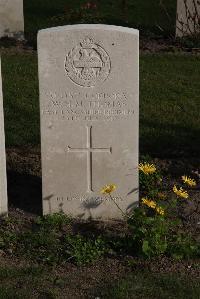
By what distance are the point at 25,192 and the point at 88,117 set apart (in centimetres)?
117

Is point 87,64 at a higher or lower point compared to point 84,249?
higher

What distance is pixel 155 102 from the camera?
348 inches

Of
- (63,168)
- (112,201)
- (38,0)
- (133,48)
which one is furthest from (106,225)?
(38,0)

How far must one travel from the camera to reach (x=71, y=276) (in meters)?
4.79

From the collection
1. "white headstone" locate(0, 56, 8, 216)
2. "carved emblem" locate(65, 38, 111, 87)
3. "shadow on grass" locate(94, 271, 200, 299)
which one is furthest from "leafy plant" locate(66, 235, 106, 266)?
"carved emblem" locate(65, 38, 111, 87)

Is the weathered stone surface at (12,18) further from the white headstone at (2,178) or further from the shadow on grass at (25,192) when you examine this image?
the white headstone at (2,178)

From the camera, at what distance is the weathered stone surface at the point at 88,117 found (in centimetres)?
523

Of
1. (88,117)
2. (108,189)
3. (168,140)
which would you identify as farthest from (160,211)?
(168,140)

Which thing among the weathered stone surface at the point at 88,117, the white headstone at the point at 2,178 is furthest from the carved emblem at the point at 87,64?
the white headstone at the point at 2,178

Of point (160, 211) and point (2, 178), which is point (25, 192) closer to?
point (2, 178)

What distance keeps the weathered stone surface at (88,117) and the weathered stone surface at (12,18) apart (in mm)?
6817

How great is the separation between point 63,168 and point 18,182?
975 mm

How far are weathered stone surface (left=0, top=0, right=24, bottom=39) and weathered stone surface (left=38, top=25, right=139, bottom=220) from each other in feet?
22.4

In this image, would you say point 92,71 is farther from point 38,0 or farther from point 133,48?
point 38,0
